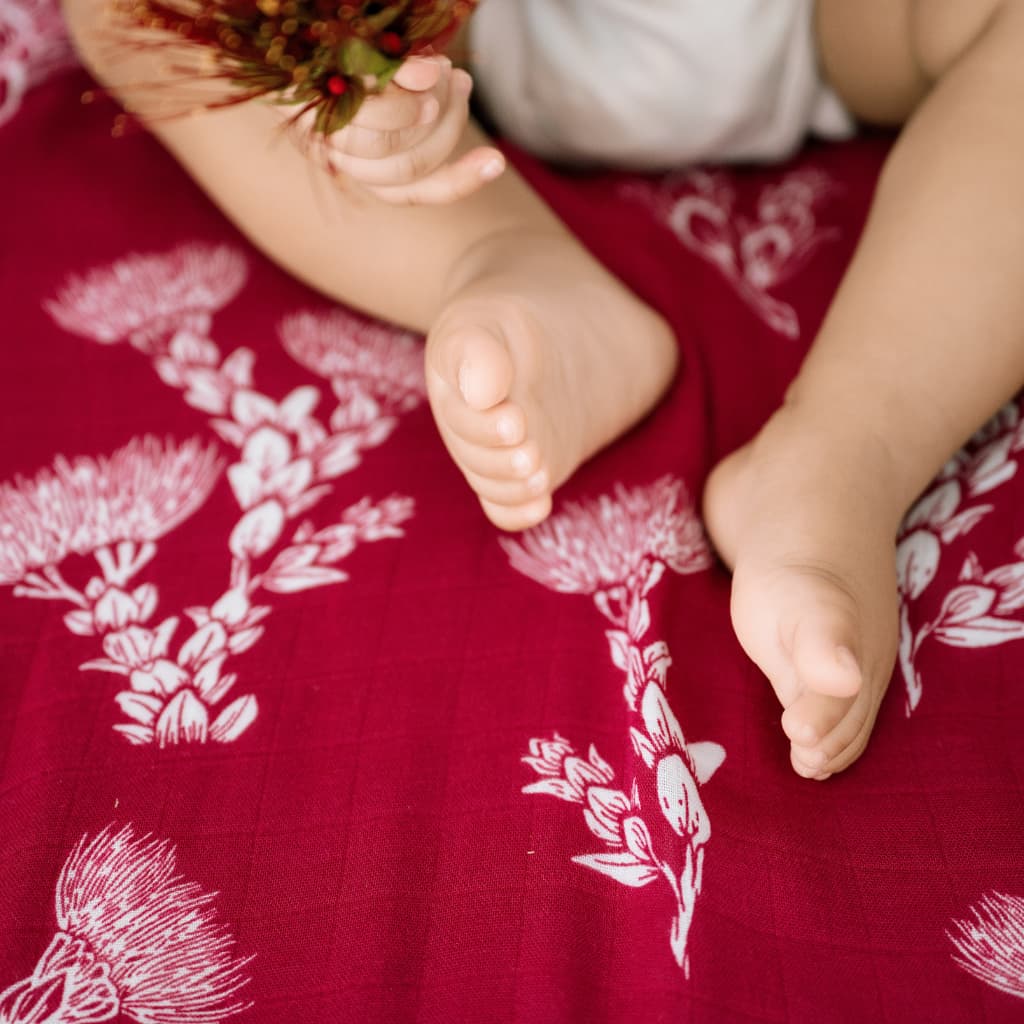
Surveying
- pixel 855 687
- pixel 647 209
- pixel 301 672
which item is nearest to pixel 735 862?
pixel 855 687

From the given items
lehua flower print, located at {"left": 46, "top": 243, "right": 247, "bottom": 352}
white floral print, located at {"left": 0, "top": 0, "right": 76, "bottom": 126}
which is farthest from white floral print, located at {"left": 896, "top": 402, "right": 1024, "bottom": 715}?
white floral print, located at {"left": 0, "top": 0, "right": 76, "bottom": 126}

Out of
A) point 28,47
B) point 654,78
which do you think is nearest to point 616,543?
point 654,78

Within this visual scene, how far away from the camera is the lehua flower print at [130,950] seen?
0.38 meters

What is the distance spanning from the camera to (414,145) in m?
0.44

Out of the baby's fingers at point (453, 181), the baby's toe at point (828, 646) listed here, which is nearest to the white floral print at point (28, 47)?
the baby's fingers at point (453, 181)

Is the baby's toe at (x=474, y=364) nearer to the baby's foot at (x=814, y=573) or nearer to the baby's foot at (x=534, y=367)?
the baby's foot at (x=534, y=367)

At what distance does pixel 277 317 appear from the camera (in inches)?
23.8

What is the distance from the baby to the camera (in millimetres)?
430

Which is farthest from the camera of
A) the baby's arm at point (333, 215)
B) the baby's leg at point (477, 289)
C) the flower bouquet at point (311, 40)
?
the baby's arm at point (333, 215)

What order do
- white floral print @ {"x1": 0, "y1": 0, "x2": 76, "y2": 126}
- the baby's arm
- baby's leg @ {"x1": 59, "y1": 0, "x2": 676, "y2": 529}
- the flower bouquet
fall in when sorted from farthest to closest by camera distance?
1. white floral print @ {"x1": 0, "y1": 0, "x2": 76, "y2": 126}
2. the baby's arm
3. baby's leg @ {"x1": 59, "y1": 0, "x2": 676, "y2": 529}
4. the flower bouquet

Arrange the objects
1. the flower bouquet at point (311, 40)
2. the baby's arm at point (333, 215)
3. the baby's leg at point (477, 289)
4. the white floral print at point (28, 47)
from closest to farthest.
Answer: the flower bouquet at point (311, 40) → the baby's leg at point (477, 289) → the baby's arm at point (333, 215) → the white floral print at point (28, 47)

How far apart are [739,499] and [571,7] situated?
0.34 m

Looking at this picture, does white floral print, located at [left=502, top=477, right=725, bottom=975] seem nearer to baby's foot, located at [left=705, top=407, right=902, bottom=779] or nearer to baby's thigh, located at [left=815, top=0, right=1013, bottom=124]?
baby's foot, located at [left=705, top=407, right=902, bottom=779]

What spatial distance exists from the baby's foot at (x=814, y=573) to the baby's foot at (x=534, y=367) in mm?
70
